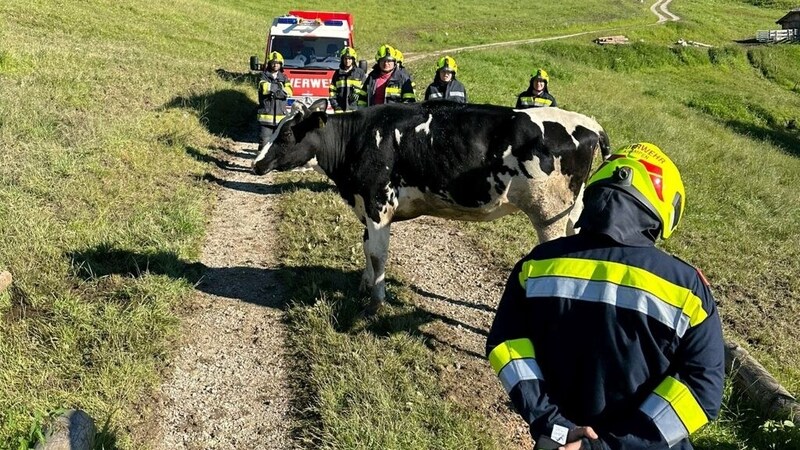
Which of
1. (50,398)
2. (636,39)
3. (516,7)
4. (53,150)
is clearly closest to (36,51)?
(53,150)

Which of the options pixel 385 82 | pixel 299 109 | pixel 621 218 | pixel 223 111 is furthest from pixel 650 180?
pixel 223 111

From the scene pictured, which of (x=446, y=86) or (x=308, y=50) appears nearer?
(x=446, y=86)

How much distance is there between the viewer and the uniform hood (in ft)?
7.66

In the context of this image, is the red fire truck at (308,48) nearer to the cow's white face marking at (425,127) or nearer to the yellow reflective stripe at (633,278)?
the cow's white face marking at (425,127)

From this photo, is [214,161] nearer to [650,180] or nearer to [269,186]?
[269,186]

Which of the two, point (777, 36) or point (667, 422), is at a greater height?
point (777, 36)

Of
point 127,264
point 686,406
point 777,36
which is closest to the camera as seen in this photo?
point 686,406

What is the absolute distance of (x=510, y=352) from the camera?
2.62 metres

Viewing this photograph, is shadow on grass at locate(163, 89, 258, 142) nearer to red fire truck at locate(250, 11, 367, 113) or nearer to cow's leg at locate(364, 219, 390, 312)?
red fire truck at locate(250, 11, 367, 113)

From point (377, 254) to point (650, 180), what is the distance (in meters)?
4.28

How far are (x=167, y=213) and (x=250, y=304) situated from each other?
2644 mm

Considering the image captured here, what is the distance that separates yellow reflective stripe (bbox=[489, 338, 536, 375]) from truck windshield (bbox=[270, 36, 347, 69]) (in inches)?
498

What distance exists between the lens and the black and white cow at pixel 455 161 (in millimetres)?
5879

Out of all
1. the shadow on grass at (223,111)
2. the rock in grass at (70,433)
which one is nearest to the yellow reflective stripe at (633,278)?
the rock in grass at (70,433)
